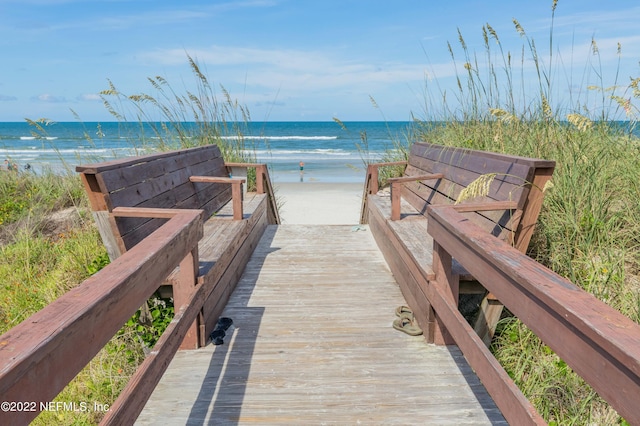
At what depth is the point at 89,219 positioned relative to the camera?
208 inches

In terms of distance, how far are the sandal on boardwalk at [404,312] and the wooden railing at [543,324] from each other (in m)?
0.66

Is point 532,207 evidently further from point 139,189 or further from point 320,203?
point 320,203

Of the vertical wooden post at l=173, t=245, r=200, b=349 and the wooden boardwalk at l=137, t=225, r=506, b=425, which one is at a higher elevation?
the vertical wooden post at l=173, t=245, r=200, b=349

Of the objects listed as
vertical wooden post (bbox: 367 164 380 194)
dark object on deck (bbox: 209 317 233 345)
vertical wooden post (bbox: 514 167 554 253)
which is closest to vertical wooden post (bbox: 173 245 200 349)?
dark object on deck (bbox: 209 317 233 345)

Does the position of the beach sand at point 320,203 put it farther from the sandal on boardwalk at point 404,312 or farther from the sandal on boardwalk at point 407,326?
the sandal on boardwalk at point 407,326

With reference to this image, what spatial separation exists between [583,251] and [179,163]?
10.5 feet

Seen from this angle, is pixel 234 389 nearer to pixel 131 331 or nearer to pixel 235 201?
pixel 131 331

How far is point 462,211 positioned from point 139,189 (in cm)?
209

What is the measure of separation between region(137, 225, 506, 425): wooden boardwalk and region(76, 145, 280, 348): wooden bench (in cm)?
27

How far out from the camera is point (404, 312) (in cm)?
305

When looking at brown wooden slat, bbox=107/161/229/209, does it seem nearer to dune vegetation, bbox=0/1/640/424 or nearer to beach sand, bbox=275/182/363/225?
dune vegetation, bbox=0/1/640/424

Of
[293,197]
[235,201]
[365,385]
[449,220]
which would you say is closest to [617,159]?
[449,220]

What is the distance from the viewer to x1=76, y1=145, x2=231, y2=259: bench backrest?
249 centimetres

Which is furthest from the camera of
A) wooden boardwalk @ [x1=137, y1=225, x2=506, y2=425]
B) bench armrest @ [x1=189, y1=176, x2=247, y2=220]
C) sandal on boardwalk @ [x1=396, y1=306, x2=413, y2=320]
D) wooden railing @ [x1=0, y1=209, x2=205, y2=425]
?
bench armrest @ [x1=189, y1=176, x2=247, y2=220]
